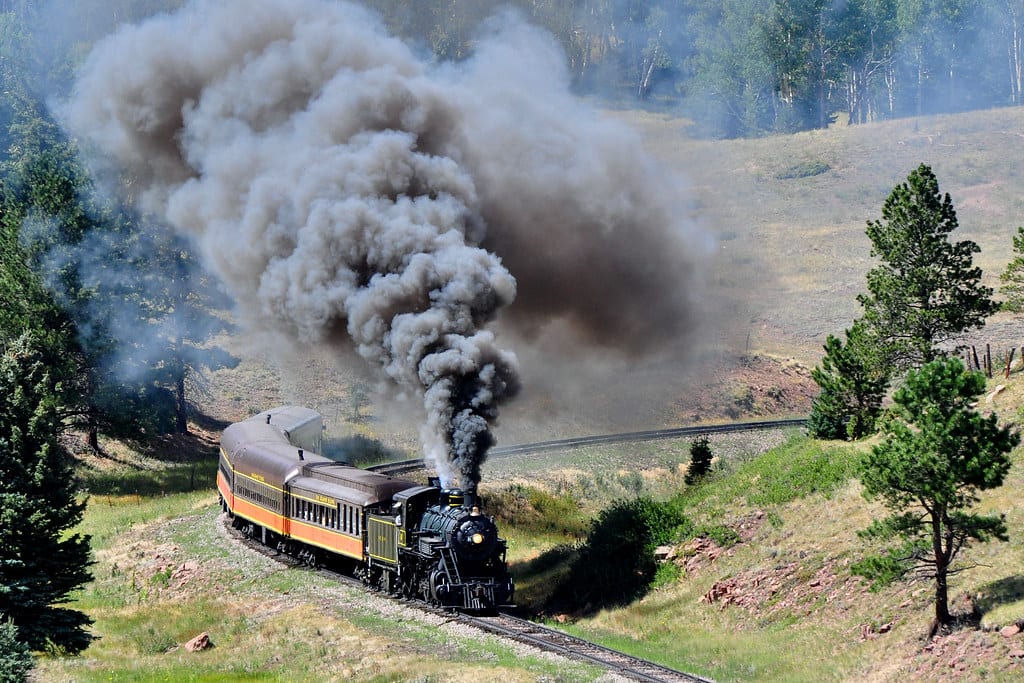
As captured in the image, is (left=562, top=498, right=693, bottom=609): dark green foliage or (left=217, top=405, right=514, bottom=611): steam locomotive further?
(left=562, top=498, right=693, bottom=609): dark green foliage

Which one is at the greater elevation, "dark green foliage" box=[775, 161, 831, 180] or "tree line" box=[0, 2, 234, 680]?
"dark green foliage" box=[775, 161, 831, 180]

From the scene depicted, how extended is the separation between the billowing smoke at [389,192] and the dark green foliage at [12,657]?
26.7 ft

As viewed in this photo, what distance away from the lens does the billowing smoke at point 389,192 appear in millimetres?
23438

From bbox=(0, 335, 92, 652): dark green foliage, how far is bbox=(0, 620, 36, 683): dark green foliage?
138 centimetres

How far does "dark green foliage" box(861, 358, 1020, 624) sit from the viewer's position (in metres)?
17.4

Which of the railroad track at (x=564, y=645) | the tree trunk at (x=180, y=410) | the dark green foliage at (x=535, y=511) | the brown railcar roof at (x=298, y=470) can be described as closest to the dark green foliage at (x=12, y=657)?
the railroad track at (x=564, y=645)

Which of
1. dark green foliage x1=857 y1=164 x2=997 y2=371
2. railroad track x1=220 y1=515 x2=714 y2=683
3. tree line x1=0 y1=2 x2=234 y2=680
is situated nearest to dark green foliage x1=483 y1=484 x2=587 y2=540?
railroad track x1=220 y1=515 x2=714 y2=683

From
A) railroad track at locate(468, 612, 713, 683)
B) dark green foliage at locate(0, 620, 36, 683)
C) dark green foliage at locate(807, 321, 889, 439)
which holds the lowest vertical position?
railroad track at locate(468, 612, 713, 683)

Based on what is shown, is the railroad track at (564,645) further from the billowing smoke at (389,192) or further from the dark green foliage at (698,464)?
the dark green foliage at (698,464)

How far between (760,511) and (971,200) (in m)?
52.7

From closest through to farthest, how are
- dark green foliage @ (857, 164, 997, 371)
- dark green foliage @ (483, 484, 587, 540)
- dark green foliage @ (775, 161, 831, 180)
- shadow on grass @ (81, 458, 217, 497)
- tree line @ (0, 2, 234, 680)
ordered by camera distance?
dark green foliage @ (857, 164, 997, 371) → dark green foliage @ (483, 484, 587, 540) → tree line @ (0, 2, 234, 680) → shadow on grass @ (81, 458, 217, 497) → dark green foliage @ (775, 161, 831, 180)

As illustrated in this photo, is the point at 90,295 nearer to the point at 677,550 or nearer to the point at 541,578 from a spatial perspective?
the point at 541,578

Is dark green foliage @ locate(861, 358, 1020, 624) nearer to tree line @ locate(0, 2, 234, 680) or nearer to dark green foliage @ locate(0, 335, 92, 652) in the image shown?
dark green foliage @ locate(0, 335, 92, 652)

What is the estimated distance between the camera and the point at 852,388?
3002 cm
